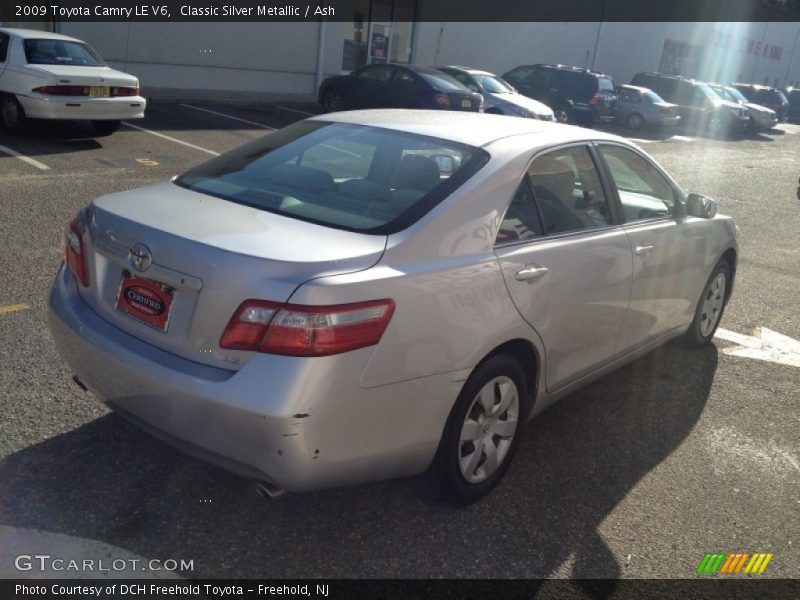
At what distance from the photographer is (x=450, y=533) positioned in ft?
10.9

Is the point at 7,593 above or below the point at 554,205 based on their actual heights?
below

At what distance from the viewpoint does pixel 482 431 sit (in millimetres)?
3451

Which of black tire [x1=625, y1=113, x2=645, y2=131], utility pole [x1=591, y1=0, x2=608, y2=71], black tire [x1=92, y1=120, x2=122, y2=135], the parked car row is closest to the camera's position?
black tire [x1=92, y1=120, x2=122, y2=135]

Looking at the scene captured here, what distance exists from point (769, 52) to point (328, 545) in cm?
5481

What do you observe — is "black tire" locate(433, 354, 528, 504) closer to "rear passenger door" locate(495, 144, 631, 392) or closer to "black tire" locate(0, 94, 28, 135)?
"rear passenger door" locate(495, 144, 631, 392)

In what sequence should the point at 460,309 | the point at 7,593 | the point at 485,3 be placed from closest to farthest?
the point at 7,593 → the point at 460,309 → the point at 485,3

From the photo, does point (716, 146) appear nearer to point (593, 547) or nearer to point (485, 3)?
point (485, 3)

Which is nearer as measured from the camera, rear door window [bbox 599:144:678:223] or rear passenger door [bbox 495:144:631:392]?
rear passenger door [bbox 495:144:631:392]

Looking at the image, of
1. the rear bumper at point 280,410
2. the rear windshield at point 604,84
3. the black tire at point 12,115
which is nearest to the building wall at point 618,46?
the rear windshield at point 604,84

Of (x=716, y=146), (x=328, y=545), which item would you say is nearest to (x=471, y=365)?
(x=328, y=545)

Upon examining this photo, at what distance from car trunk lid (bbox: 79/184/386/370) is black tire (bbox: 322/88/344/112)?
16726mm

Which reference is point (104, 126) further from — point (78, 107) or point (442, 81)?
point (442, 81)

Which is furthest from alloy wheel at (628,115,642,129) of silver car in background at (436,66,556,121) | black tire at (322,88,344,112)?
black tire at (322,88,344,112)

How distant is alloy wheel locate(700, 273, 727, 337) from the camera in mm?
5473
